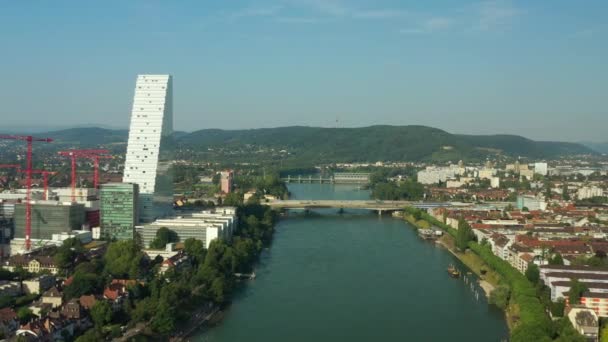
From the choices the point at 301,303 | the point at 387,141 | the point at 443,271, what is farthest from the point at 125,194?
the point at 387,141

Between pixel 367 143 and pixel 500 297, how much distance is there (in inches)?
1682

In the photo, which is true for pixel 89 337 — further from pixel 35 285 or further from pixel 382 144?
pixel 382 144

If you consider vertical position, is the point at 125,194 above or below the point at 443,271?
above

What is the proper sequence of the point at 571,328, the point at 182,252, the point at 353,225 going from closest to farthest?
the point at 571,328 < the point at 182,252 < the point at 353,225

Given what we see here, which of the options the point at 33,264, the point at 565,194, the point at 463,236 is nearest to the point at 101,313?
the point at 33,264

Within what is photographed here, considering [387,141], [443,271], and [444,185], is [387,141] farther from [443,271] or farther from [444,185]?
[443,271]

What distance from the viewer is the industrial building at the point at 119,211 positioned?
35.9 feet

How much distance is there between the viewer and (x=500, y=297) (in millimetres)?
7824

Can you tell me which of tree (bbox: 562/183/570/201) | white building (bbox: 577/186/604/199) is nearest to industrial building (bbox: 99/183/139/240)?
tree (bbox: 562/183/570/201)

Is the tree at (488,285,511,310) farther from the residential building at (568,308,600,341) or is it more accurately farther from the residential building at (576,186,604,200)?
the residential building at (576,186,604,200)

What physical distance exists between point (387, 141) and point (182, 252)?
135 ft

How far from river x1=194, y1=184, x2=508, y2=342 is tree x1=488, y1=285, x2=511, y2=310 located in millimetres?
99

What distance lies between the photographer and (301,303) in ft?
26.1

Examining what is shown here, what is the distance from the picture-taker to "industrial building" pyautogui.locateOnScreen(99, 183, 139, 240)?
11.0 m
